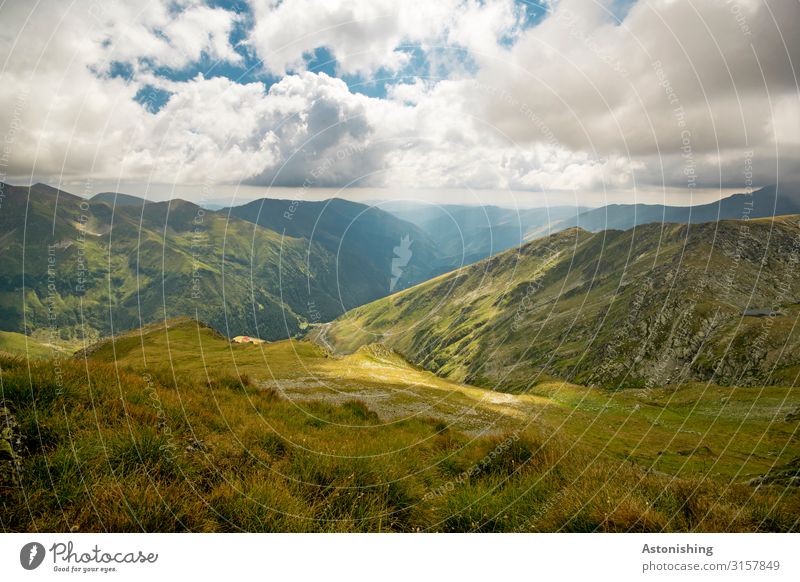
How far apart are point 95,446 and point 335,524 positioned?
461 centimetres

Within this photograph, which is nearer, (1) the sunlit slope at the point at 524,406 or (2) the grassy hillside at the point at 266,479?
(2) the grassy hillside at the point at 266,479

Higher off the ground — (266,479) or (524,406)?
(266,479)

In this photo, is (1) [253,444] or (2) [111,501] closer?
(2) [111,501]

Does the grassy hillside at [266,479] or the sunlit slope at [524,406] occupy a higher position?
the grassy hillside at [266,479]

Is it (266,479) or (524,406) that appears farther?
(524,406)

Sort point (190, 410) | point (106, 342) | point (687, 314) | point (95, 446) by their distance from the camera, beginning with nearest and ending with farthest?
point (95, 446), point (190, 410), point (106, 342), point (687, 314)

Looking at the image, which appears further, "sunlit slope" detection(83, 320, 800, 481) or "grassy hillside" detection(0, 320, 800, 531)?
"sunlit slope" detection(83, 320, 800, 481)

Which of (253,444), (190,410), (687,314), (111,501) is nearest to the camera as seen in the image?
(111,501)

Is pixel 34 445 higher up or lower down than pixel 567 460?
higher up

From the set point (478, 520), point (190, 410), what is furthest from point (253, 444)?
point (478, 520)

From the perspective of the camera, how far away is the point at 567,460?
9.16m

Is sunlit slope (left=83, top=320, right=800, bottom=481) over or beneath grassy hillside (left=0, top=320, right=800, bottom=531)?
beneath
